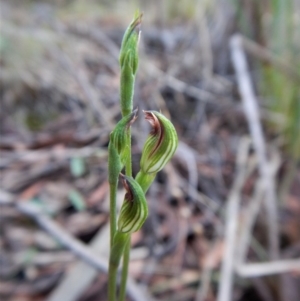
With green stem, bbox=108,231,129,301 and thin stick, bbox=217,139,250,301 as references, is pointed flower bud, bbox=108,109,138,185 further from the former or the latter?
thin stick, bbox=217,139,250,301

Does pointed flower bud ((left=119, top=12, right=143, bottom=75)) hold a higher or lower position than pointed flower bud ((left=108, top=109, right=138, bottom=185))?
higher

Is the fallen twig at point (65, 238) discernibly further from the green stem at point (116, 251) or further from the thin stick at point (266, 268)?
the green stem at point (116, 251)

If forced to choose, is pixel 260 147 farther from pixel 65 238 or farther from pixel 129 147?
pixel 129 147

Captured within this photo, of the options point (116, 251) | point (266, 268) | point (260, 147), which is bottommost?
point (266, 268)

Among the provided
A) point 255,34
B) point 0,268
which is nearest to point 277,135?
point 255,34

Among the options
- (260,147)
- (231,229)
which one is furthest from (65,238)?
(260,147)

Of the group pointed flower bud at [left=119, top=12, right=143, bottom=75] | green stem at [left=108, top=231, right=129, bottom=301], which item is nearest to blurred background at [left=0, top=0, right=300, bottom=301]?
green stem at [left=108, top=231, right=129, bottom=301]
